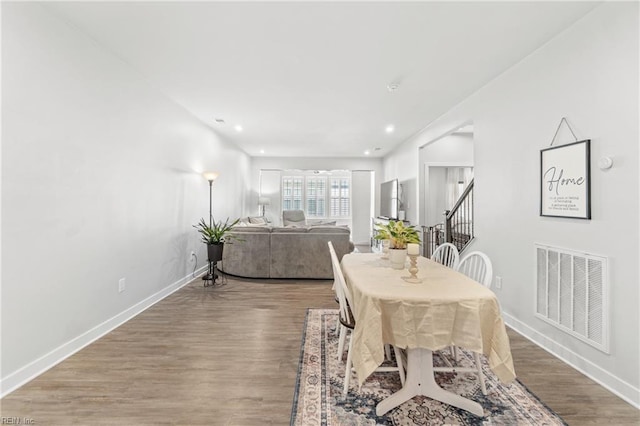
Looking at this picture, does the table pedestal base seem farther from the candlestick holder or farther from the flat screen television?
the flat screen television

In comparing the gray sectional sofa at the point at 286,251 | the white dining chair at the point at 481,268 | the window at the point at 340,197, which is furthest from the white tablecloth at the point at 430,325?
the window at the point at 340,197

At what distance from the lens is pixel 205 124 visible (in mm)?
4969

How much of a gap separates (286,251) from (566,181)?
11.8 feet

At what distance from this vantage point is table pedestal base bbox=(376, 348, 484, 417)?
1690 millimetres

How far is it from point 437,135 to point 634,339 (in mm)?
3551

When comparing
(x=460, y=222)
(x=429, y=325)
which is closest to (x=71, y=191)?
(x=429, y=325)

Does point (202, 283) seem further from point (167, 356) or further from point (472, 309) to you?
point (472, 309)

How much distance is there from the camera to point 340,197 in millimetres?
9578

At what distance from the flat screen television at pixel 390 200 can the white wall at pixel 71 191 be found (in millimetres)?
4644

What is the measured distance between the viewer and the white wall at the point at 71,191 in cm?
189

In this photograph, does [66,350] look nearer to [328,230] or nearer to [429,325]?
[429,325]

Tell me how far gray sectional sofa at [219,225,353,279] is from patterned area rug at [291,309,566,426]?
2449 millimetres

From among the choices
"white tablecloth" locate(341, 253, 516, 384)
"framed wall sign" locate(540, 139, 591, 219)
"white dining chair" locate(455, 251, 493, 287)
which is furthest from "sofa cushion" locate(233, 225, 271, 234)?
"framed wall sign" locate(540, 139, 591, 219)

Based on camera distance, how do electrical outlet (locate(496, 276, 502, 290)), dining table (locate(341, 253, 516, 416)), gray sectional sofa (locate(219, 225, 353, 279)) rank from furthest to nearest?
gray sectional sofa (locate(219, 225, 353, 279))
electrical outlet (locate(496, 276, 502, 290))
dining table (locate(341, 253, 516, 416))
